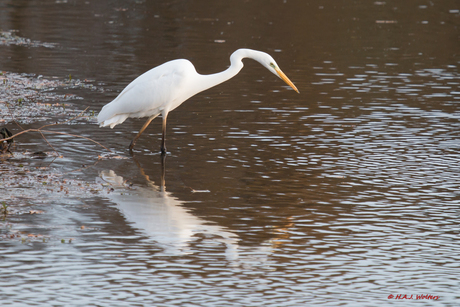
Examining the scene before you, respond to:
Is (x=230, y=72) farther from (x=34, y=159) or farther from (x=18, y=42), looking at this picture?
(x=18, y=42)

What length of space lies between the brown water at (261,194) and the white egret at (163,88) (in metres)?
0.59

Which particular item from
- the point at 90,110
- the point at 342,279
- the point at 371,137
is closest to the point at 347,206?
the point at 342,279

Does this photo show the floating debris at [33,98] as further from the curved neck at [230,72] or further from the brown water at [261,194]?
the curved neck at [230,72]

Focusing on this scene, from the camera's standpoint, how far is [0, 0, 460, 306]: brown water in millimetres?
6160

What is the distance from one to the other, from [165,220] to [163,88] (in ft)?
11.6

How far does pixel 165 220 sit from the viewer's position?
7.71m

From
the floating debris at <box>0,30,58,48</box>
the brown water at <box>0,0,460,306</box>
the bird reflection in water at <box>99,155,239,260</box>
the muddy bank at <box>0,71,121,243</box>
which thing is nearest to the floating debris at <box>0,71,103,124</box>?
the muddy bank at <box>0,71,121,243</box>

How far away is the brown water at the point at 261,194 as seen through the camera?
6160 mm

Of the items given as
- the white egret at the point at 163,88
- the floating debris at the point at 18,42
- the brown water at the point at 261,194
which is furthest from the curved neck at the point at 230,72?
the floating debris at the point at 18,42

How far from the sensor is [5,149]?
10.1 metres

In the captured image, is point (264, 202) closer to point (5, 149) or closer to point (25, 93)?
point (5, 149)

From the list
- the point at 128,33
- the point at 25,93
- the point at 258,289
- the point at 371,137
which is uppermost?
the point at 128,33

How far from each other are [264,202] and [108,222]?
2008 millimetres

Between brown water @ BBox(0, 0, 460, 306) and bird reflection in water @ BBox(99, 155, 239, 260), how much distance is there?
0.02 m
